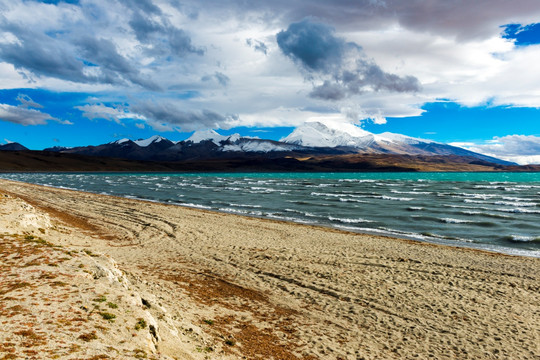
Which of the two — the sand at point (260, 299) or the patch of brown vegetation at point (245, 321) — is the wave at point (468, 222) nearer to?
the sand at point (260, 299)

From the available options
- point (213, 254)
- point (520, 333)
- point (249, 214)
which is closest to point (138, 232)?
point (213, 254)

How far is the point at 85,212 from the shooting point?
30062mm

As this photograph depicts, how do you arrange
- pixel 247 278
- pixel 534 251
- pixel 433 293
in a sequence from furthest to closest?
pixel 534 251 < pixel 247 278 < pixel 433 293

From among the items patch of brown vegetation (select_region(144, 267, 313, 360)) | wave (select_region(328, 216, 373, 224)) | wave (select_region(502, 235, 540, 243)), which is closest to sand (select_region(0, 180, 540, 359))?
patch of brown vegetation (select_region(144, 267, 313, 360))

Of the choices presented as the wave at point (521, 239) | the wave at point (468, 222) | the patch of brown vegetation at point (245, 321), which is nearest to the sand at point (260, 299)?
the patch of brown vegetation at point (245, 321)

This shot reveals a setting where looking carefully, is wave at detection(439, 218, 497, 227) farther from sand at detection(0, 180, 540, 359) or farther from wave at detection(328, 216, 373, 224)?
sand at detection(0, 180, 540, 359)

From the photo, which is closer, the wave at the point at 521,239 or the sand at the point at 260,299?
the sand at the point at 260,299

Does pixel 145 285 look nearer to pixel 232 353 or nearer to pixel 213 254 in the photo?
pixel 232 353

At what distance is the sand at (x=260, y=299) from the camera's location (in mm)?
6297

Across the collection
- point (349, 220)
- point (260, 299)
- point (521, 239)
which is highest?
point (260, 299)

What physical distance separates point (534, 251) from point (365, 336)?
18.0 meters

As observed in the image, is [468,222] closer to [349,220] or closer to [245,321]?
[349,220]

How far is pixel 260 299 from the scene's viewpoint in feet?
36.5

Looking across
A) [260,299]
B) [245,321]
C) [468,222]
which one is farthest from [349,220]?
[245,321]
